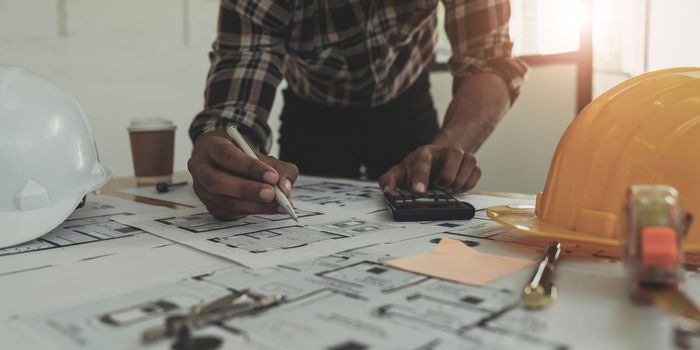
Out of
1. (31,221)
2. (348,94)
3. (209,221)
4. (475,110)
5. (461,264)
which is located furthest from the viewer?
(348,94)

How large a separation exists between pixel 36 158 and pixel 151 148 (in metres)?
0.47

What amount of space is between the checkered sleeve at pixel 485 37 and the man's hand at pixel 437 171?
293 mm

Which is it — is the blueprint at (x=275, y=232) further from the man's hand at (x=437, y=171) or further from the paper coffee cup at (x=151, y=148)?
the paper coffee cup at (x=151, y=148)

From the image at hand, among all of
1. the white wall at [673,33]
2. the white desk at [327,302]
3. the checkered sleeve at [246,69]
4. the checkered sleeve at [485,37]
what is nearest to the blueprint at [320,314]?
the white desk at [327,302]

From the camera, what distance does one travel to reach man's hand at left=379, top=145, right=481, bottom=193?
0.81 metres

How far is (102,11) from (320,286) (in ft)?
5.24

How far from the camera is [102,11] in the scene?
67.5 inches

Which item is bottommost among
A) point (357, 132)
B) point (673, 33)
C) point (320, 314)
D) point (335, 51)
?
point (320, 314)

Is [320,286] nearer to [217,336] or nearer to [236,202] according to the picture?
[217,336]

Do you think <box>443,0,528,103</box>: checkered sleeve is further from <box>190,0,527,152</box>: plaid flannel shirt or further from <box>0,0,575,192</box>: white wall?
<box>0,0,575,192</box>: white wall

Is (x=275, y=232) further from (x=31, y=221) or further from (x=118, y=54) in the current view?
(x=118, y=54)

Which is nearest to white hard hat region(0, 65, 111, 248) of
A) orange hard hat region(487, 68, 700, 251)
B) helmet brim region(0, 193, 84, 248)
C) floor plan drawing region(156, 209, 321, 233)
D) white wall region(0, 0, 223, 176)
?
helmet brim region(0, 193, 84, 248)

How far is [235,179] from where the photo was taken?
0.64 meters

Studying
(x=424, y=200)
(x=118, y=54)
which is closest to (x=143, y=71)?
(x=118, y=54)
